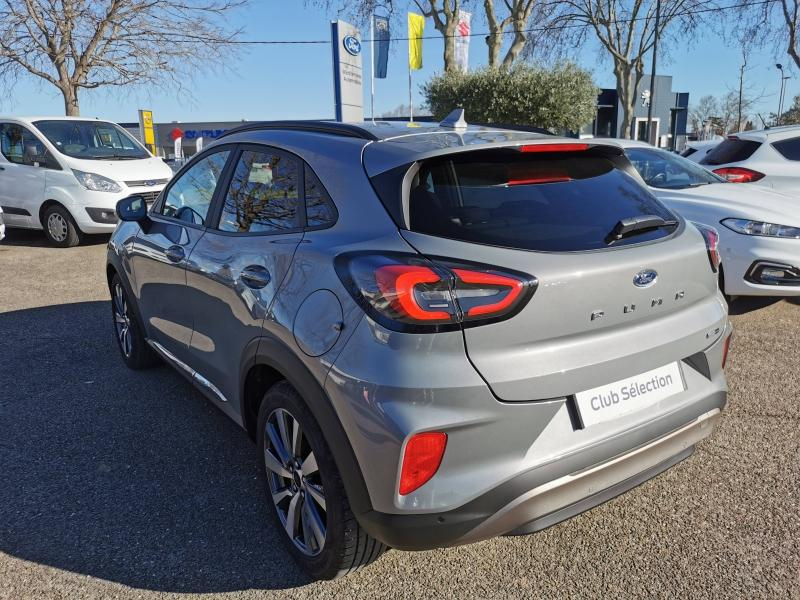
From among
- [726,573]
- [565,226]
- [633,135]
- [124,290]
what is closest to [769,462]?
[726,573]

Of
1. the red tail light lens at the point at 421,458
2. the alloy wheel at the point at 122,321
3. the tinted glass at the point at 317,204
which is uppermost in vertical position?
the tinted glass at the point at 317,204

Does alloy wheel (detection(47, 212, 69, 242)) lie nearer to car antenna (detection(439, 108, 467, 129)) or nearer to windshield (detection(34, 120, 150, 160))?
windshield (detection(34, 120, 150, 160))

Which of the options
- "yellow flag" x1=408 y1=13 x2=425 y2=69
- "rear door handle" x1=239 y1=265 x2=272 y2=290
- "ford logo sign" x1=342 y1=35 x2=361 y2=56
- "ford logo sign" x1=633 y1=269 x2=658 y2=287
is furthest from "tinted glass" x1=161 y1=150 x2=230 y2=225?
"yellow flag" x1=408 y1=13 x2=425 y2=69

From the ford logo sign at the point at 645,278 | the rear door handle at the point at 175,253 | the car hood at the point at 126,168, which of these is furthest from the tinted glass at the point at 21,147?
the ford logo sign at the point at 645,278

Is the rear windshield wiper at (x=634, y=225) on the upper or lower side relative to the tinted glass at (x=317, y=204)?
lower

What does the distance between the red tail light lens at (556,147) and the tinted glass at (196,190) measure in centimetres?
157

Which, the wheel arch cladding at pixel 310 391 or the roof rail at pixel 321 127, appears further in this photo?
the roof rail at pixel 321 127

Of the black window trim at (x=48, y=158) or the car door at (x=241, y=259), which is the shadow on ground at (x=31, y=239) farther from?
the car door at (x=241, y=259)

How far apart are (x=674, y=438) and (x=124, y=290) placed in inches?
140

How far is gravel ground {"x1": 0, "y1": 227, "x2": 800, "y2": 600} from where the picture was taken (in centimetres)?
236

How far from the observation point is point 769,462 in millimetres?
3131

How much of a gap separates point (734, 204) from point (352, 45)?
1219cm

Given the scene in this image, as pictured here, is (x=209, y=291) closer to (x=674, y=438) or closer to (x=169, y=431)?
(x=169, y=431)

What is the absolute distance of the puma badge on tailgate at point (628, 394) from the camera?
80.0 inches
